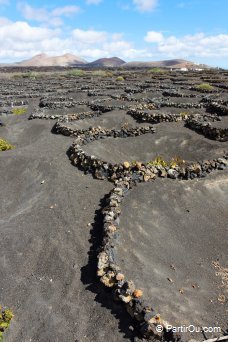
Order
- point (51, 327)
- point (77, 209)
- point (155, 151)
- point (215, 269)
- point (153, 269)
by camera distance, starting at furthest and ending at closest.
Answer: point (155, 151)
point (77, 209)
point (215, 269)
point (153, 269)
point (51, 327)

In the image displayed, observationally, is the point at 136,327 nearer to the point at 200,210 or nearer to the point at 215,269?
the point at 215,269

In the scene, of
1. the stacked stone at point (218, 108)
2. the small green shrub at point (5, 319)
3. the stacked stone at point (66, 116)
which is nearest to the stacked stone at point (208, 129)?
the stacked stone at point (218, 108)

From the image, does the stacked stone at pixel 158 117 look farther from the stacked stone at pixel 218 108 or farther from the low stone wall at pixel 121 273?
the low stone wall at pixel 121 273

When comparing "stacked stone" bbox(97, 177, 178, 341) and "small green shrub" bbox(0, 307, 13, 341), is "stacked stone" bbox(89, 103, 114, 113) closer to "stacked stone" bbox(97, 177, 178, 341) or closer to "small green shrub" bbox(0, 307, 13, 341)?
"stacked stone" bbox(97, 177, 178, 341)

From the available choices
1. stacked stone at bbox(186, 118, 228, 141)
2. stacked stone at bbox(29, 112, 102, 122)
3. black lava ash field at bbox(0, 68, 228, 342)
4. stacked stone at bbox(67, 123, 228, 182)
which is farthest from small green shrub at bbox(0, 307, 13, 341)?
stacked stone at bbox(29, 112, 102, 122)

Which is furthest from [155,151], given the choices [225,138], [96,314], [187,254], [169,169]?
[96,314]

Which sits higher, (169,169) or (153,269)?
(169,169)
